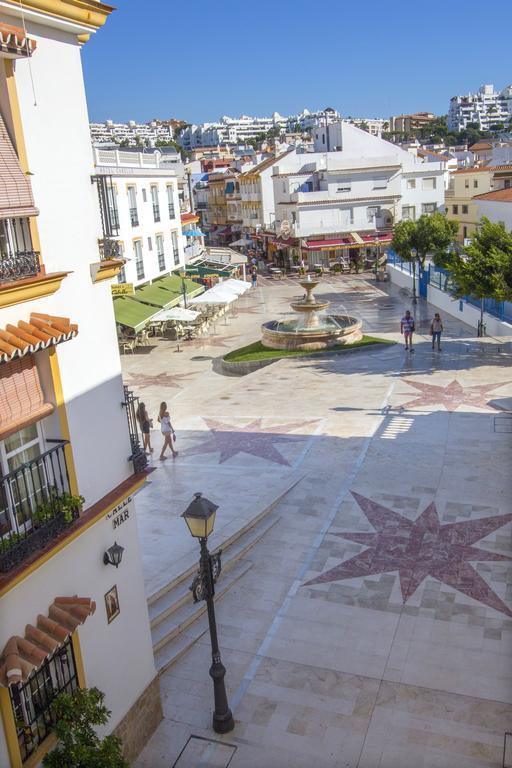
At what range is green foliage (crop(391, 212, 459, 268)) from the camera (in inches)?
1590

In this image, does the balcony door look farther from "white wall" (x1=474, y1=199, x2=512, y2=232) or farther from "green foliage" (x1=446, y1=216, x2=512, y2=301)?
"white wall" (x1=474, y1=199, x2=512, y2=232)

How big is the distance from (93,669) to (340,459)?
9947 mm

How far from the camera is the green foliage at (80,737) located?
646 cm

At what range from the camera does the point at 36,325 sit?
6.37 metres

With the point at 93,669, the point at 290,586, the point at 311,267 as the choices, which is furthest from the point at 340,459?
the point at 311,267

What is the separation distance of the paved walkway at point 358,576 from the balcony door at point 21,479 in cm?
382

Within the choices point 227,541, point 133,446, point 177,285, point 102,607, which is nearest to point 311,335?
point 177,285

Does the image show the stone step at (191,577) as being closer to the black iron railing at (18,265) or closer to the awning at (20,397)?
the awning at (20,397)

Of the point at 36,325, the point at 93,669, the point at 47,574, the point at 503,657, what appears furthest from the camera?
the point at 503,657

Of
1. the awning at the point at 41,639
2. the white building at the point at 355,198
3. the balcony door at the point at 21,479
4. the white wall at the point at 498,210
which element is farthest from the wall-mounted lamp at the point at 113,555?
the white building at the point at 355,198

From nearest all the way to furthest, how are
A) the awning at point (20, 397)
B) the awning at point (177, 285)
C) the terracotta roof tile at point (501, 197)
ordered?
the awning at point (20, 397) → the awning at point (177, 285) → the terracotta roof tile at point (501, 197)

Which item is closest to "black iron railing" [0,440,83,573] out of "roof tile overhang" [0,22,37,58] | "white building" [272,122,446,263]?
"roof tile overhang" [0,22,37,58]

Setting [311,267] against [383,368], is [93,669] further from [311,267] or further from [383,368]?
[311,267]

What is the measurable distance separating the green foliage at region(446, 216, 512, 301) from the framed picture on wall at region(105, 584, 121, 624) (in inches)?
722
